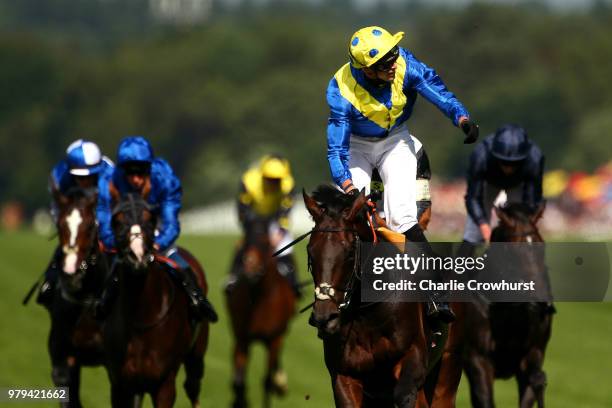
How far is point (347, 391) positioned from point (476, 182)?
4121mm

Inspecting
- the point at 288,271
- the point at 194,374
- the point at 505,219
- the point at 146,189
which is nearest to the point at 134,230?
the point at 146,189

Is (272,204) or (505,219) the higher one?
(272,204)

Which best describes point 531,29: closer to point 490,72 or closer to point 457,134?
point 490,72

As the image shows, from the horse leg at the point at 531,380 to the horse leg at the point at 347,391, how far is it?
324cm

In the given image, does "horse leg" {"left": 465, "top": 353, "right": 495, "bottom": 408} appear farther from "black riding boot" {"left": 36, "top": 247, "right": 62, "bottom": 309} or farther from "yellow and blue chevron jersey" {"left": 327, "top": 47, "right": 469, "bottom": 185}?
"black riding boot" {"left": 36, "top": 247, "right": 62, "bottom": 309}

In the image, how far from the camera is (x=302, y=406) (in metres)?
16.0

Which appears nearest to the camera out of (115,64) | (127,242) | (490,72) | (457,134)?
(127,242)

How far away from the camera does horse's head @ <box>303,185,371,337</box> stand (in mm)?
8211

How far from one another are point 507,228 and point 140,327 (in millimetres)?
3007

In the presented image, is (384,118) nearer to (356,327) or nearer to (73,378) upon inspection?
(356,327)

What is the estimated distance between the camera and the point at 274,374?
16.2 metres

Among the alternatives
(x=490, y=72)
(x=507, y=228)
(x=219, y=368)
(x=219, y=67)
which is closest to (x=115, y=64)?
(x=219, y=67)

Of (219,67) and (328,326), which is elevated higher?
(219,67)

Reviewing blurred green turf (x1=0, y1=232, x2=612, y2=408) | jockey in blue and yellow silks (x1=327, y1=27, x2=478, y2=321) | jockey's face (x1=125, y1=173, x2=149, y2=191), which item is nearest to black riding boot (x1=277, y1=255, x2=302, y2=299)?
blurred green turf (x1=0, y1=232, x2=612, y2=408)
